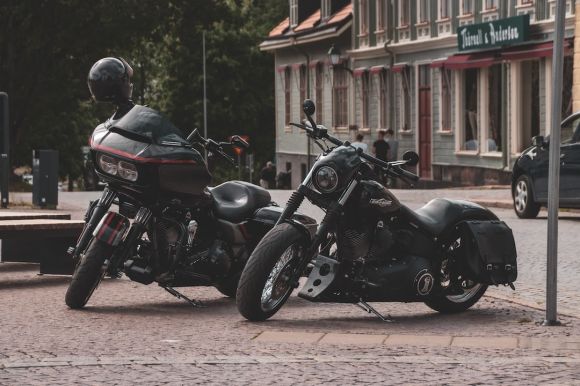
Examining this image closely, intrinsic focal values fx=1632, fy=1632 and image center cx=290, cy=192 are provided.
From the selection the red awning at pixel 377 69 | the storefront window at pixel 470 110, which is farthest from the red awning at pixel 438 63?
the red awning at pixel 377 69

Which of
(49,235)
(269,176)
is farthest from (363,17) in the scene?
(49,235)

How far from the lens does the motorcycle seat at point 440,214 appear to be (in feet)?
33.6

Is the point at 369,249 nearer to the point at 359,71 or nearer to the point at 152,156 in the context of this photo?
the point at 152,156

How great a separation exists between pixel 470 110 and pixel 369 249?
31.5 m

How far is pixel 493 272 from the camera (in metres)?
10.3

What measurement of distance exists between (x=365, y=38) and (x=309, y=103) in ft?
135

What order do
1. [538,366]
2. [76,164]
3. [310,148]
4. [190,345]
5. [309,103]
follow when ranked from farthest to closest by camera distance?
[76,164] < [310,148] < [309,103] < [190,345] < [538,366]

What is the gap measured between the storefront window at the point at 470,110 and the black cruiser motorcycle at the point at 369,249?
30.4m

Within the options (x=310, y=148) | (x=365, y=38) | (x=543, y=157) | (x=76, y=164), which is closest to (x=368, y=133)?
(x=365, y=38)

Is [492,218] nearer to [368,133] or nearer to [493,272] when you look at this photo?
[493,272]

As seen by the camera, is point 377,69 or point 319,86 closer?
point 377,69

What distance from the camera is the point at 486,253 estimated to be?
1029cm

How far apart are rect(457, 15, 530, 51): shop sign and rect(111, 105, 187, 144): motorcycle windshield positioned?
86.5 ft

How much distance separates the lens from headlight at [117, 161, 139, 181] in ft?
34.0
